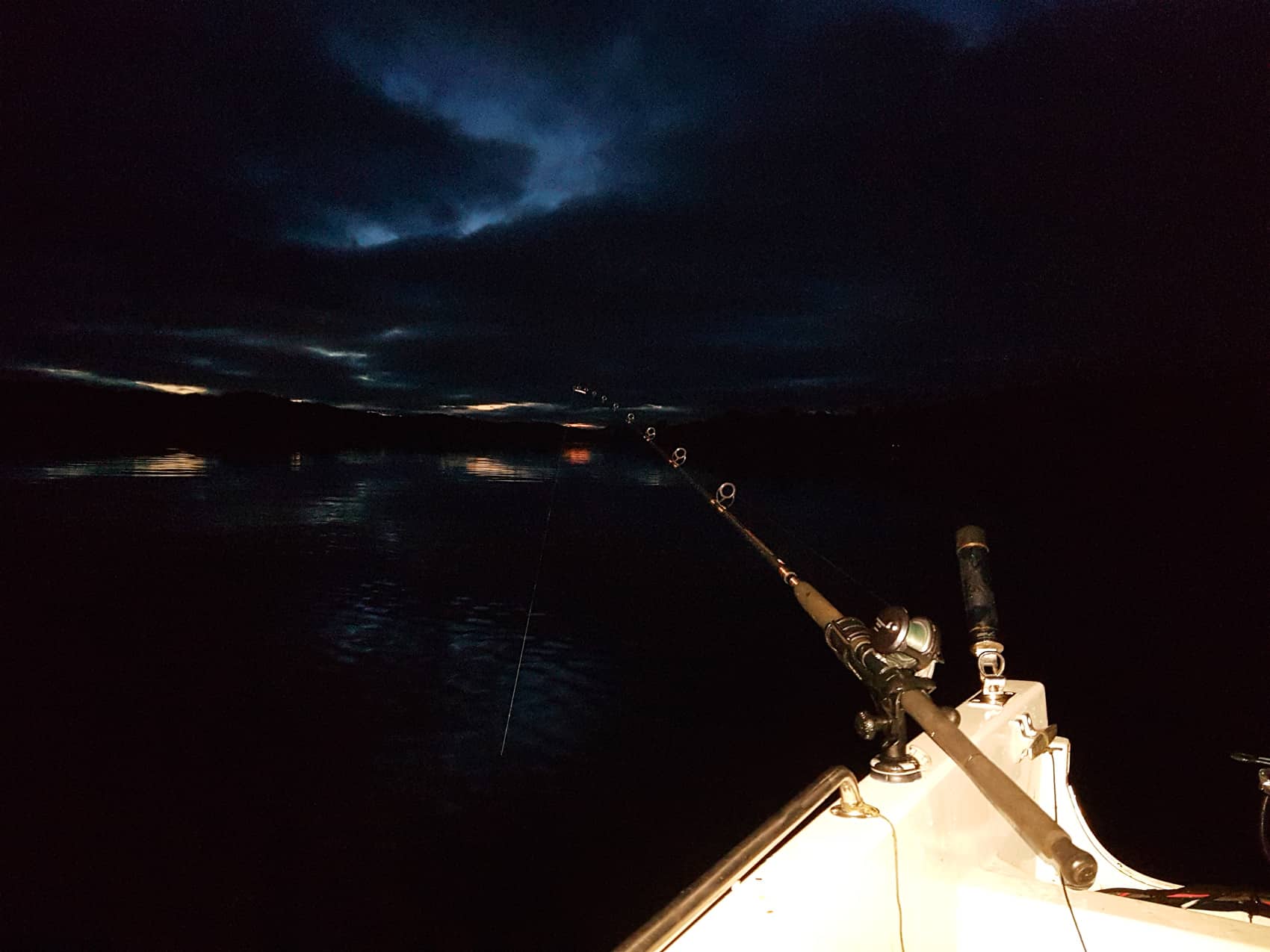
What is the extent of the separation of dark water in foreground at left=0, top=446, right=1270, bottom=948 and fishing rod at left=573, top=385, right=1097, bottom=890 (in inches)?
200

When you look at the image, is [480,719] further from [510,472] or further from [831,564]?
[510,472]

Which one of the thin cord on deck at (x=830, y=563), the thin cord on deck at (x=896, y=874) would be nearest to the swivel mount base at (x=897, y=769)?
the thin cord on deck at (x=896, y=874)

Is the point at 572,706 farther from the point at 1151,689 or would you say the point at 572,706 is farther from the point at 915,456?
the point at 915,456

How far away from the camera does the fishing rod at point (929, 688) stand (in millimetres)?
1479

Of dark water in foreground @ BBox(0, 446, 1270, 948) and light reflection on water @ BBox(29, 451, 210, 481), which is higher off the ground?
light reflection on water @ BBox(29, 451, 210, 481)

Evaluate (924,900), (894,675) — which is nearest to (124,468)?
(894,675)

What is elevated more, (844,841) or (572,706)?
(844,841)

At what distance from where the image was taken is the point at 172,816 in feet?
26.9

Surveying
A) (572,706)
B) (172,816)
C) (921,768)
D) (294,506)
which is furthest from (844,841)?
(294,506)

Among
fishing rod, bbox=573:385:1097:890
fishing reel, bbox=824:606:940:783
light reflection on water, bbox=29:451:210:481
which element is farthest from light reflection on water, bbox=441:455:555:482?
fishing reel, bbox=824:606:940:783

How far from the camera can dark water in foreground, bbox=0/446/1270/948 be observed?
703 centimetres

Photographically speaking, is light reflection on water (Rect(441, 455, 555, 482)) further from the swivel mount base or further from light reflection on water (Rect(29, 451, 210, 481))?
the swivel mount base

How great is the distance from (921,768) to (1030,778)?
1414 mm

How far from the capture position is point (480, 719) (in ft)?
34.9
